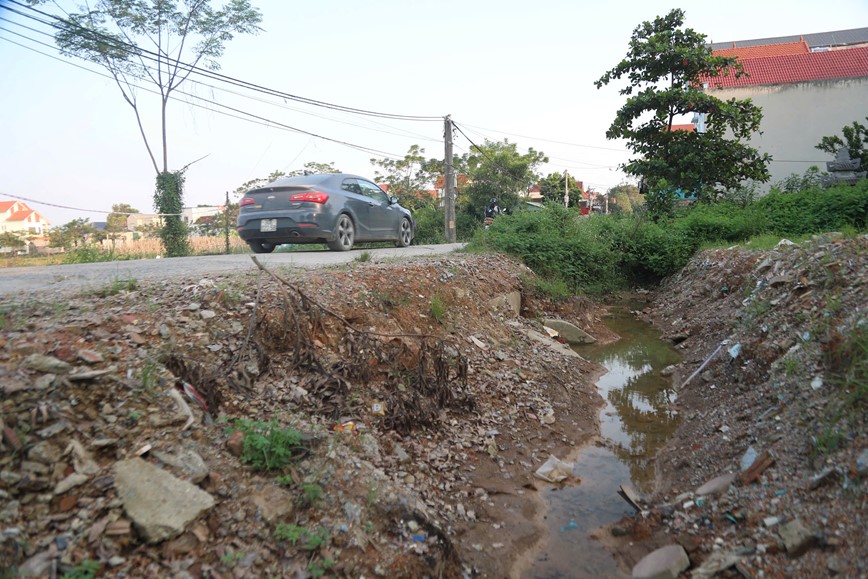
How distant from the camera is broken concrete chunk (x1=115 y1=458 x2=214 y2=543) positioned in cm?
260

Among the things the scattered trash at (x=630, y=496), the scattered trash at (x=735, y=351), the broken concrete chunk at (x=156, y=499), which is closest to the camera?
the broken concrete chunk at (x=156, y=499)

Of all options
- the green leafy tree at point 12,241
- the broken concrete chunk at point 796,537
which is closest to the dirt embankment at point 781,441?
the broken concrete chunk at point 796,537

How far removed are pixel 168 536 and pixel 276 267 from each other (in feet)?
14.2

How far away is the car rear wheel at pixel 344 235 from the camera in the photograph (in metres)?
9.67

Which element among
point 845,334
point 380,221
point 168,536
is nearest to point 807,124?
point 380,221

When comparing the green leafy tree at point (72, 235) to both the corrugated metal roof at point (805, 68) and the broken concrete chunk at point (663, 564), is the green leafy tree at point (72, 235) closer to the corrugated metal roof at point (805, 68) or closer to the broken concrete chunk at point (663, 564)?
the broken concrete chunk at point (663, 564)

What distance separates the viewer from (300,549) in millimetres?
2863

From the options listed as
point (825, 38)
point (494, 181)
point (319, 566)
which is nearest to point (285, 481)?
point (319, 566)

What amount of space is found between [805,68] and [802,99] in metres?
2.05

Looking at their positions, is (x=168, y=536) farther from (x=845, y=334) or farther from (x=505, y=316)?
(x=505, y=316)

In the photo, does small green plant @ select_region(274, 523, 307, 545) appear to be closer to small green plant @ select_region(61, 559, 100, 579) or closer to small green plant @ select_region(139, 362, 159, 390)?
small green plant @ select_region(61, 559, 100, 579)

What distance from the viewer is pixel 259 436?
11.0 feet

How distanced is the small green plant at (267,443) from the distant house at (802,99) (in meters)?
25.9

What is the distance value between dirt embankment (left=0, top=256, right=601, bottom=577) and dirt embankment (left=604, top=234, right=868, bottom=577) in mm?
1045
